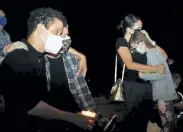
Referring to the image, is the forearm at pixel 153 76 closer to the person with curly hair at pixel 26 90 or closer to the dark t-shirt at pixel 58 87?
the dark t-shirt at pixel 58 87

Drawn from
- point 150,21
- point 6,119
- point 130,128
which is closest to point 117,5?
point 150,21

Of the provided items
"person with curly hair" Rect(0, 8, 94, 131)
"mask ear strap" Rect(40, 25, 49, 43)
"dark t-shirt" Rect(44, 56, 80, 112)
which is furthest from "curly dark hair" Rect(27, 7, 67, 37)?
"dark t-shirt" Rect(44, 56, 80, 112)

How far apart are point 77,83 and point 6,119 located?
1085 mm

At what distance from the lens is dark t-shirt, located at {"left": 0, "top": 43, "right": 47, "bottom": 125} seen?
2.21 metres

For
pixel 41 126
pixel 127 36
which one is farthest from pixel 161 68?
pixel 41 126

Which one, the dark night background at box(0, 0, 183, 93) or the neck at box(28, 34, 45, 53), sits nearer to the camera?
the neck at box(28, 34, 45, 53)

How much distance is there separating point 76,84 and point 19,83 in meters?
1.13

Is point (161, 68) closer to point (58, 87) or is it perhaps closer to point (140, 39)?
point (140, 39)

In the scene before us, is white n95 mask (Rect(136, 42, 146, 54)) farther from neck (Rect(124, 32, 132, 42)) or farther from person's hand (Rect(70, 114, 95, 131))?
person's hand (Rect(70, 114, 95, 131))

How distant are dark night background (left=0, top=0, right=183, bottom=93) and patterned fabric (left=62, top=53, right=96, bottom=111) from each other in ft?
21.1

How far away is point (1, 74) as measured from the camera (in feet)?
7.36

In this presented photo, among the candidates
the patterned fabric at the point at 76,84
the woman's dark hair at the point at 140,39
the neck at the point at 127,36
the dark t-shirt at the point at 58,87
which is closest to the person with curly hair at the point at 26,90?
the dark t-shirt at the point at 58,87

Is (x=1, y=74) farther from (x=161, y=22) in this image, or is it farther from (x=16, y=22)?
(x=161, y=22)

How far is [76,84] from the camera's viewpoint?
3.29 metres
